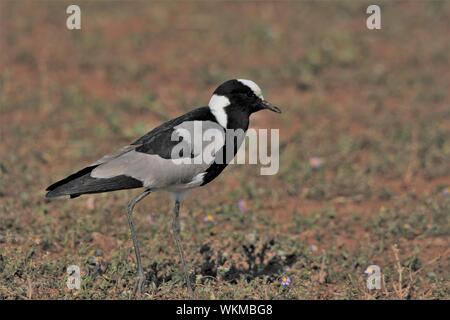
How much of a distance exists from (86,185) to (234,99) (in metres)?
1.16

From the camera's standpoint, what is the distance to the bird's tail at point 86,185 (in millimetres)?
5660

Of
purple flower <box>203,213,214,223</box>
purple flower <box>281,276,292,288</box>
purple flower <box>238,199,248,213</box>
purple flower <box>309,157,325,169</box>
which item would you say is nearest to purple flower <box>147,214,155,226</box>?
purple flower <box>203,213,214,223</box>

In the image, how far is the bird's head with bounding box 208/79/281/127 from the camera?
6.05 meters

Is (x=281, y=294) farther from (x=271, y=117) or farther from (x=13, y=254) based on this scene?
(x=271, y=117)

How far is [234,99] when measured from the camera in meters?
6.09

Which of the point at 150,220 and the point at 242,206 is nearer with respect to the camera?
the point at 150,220

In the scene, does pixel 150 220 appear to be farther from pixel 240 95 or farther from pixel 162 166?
pixel 240 95

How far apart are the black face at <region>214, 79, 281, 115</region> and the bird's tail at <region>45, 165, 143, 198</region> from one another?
86cm

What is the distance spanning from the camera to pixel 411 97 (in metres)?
10.1

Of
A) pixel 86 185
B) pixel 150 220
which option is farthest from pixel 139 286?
pixel 150 220

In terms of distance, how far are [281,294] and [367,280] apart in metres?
0.77
